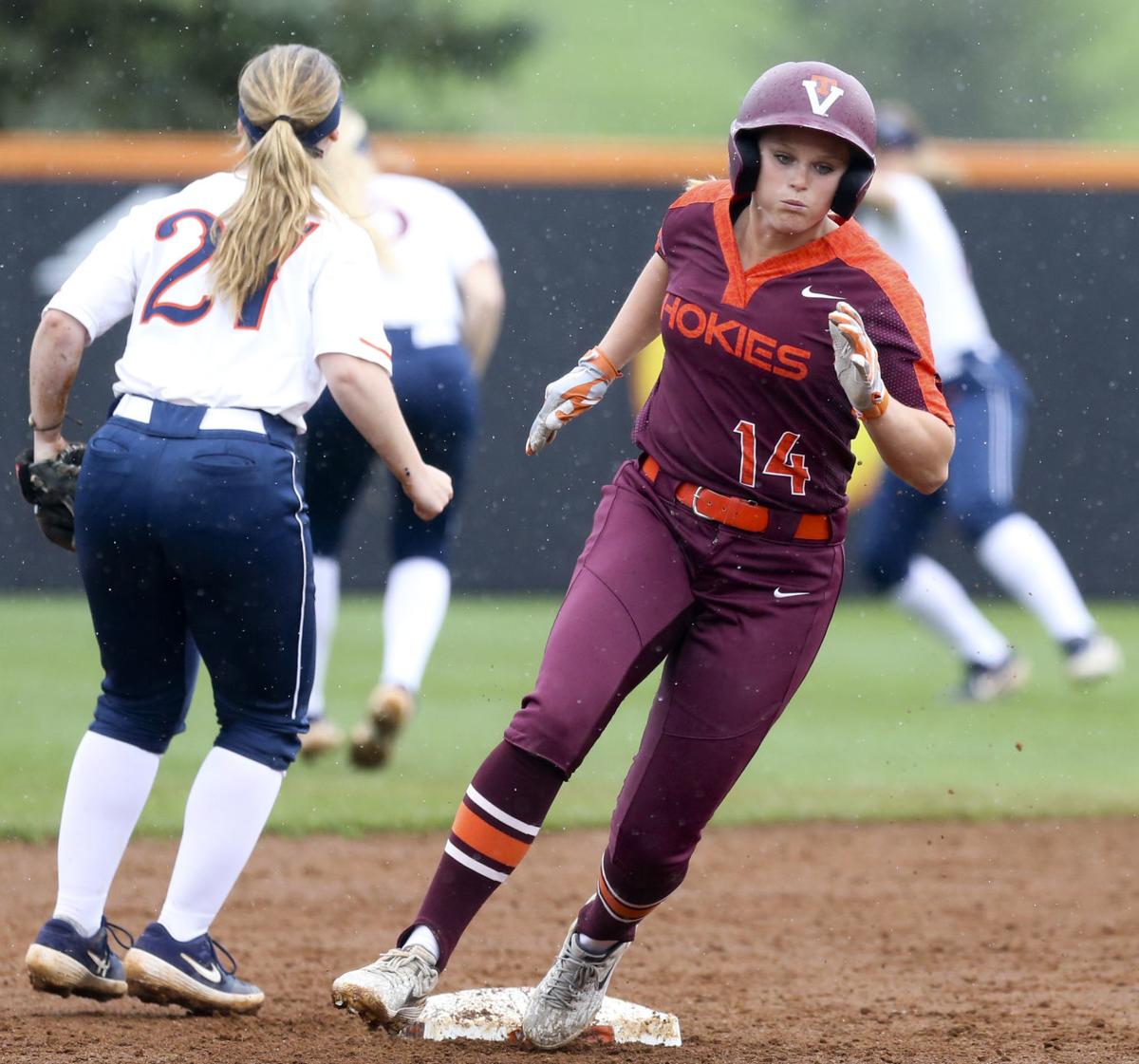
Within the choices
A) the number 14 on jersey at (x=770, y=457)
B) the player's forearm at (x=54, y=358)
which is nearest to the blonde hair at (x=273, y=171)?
the player's forearm at (x=54, y=358)

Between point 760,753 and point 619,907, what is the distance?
14.1 feet

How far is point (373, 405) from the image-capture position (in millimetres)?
3721

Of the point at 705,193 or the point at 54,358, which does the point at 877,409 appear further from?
the point at 54,358

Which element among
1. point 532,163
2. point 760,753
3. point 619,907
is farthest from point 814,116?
point 532,163

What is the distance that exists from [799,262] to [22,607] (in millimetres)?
8984

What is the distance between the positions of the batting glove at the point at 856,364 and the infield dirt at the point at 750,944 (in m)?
1.33

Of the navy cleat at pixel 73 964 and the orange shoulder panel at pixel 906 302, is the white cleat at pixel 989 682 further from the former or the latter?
the navy cleat at pixel 73 964

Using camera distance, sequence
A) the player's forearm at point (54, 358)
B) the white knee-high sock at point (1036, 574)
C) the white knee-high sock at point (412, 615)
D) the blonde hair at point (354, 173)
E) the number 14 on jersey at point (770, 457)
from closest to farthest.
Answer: the number 14 on jersey at point (770, 457) → the player's forearm at point (54, 358) → the blonde hair at point (354, 173) → the white knee-high sock at point (412, 615) → the white knee-high sock at point (1036, 574)

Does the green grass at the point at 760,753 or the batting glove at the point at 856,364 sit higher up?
the batting glove at the point at 856,364

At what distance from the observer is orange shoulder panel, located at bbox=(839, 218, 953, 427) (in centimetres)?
353

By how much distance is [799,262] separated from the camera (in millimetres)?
3600

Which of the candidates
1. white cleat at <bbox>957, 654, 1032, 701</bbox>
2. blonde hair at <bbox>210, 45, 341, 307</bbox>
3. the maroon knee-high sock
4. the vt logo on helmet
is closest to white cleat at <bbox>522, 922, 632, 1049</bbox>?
the maroon knee-high sock

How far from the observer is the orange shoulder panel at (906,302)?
3525 mm

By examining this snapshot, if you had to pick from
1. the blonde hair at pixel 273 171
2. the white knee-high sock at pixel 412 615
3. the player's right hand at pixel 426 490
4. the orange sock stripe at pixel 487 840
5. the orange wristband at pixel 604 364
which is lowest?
the white knee-high sock at pixel 412 615
